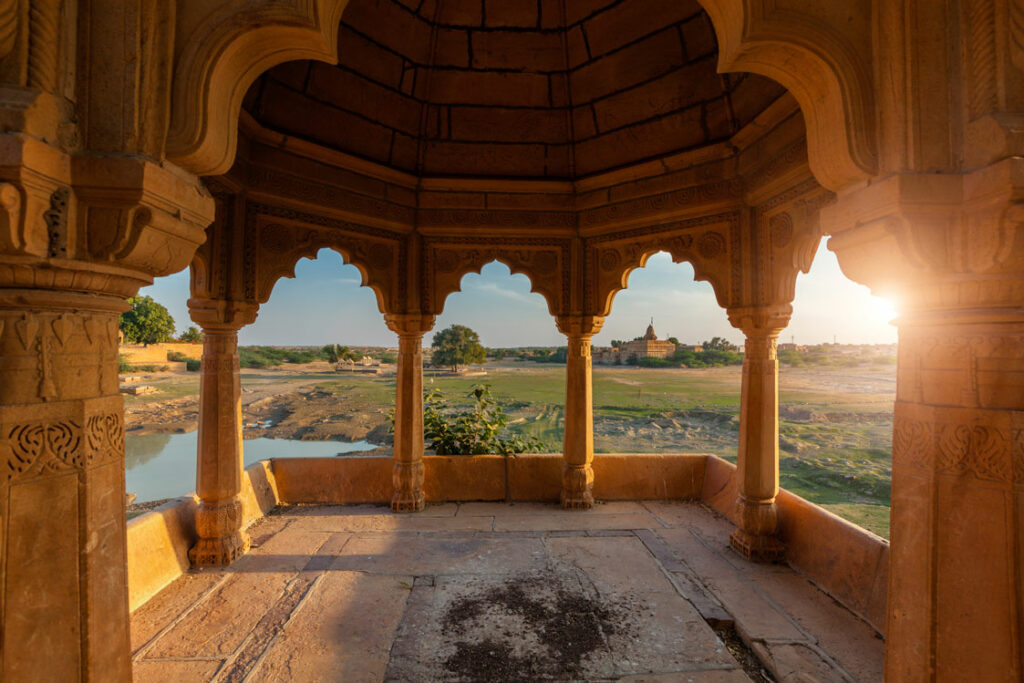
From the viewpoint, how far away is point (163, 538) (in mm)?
3664

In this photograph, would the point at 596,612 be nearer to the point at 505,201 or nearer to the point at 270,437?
the point at 505,201

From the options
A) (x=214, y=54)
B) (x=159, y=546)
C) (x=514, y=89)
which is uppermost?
(x=514, y=89)

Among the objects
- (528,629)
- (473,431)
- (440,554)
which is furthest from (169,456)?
(528,629)

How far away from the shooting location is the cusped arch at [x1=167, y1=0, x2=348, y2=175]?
1.49 metres

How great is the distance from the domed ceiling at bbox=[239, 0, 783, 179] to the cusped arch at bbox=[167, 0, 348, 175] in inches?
128

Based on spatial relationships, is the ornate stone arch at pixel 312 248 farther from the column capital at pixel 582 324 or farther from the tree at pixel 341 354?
the tree at pixel 341 354

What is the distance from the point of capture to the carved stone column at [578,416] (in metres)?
5.37

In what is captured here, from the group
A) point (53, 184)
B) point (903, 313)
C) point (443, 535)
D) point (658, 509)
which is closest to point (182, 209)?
point (53, 184)

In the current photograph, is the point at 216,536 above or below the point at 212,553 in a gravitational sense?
above

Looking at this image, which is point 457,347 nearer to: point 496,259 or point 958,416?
point 496,259

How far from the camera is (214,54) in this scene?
1.50 m

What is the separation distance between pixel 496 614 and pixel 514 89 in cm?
525

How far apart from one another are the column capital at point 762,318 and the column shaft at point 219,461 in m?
4.72

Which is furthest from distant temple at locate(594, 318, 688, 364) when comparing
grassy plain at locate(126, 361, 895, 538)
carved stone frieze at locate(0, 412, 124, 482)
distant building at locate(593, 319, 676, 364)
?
carved stone frieze at locate(0, 412, 124, 482)
